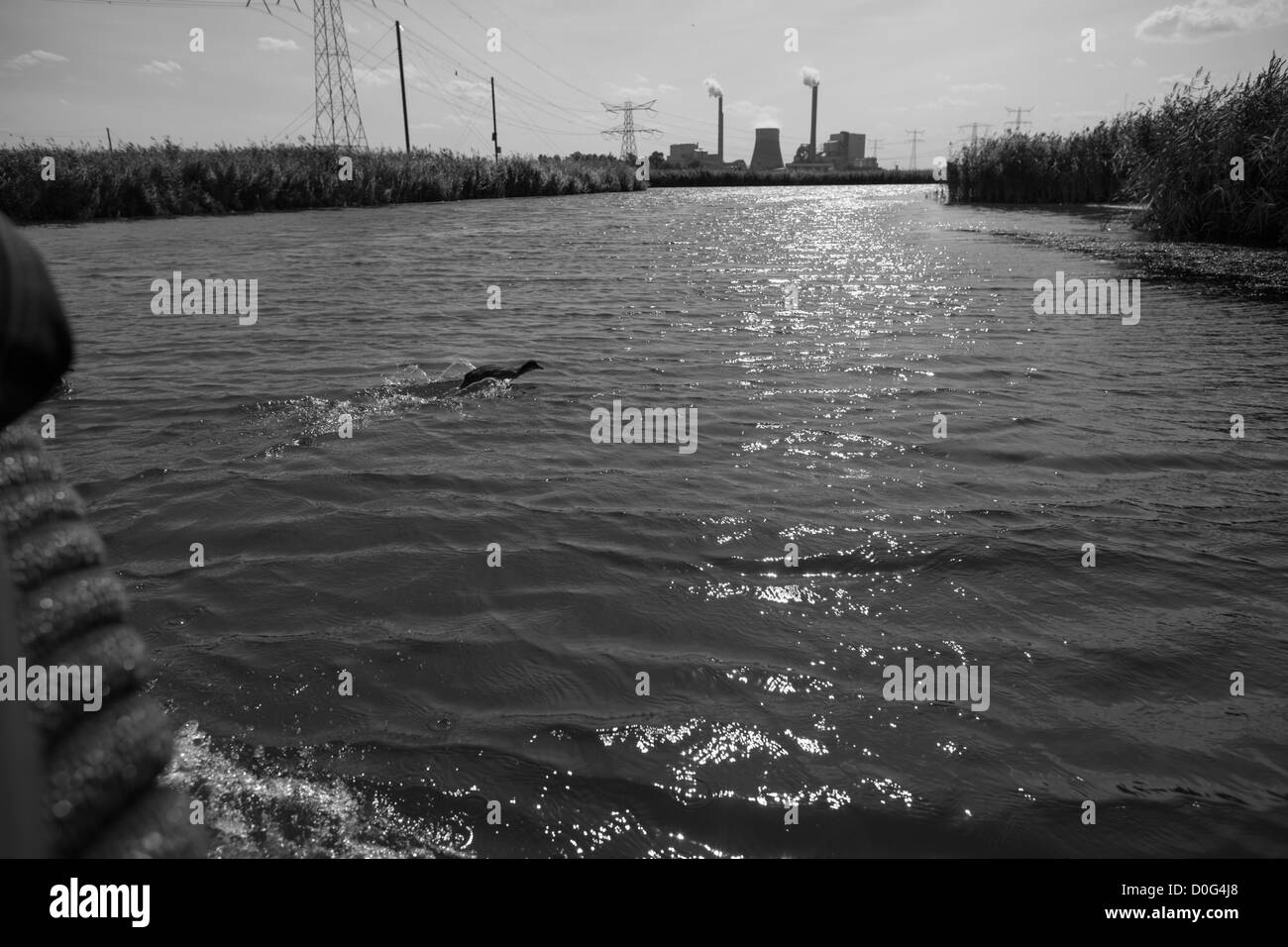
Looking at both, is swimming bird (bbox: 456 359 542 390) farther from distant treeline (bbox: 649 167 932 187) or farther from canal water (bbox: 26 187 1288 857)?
distant treeline (bbox: 649 167 932 187)

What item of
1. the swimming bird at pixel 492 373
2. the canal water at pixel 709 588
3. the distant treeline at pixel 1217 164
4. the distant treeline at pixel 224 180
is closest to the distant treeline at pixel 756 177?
the distant treeline at pixel 224 180

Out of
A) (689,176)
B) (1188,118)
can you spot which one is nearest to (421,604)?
(1188,118)

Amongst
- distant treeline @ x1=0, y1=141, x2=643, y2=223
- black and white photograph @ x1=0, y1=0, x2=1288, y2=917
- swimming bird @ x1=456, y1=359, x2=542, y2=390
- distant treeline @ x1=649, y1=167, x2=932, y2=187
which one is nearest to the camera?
black and white photograph @ x1=0, y1=0, x2=1288, y2=917

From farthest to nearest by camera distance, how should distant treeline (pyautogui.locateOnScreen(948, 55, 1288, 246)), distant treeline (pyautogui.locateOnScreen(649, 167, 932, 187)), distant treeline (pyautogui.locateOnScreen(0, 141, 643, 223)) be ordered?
distant treeline (pyautogui.locateOnScreen(649, 167, 932, 187)), distant treeline (pyautogui.locateOnScreen(0, 141, 643, 223)), distant treeline (pyautogui.locateOnScreen(948, 55, 1288, 246))

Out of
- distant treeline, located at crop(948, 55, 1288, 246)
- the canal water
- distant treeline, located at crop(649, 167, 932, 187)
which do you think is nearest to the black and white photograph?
the canal water

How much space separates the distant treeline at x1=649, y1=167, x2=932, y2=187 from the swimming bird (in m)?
73.5

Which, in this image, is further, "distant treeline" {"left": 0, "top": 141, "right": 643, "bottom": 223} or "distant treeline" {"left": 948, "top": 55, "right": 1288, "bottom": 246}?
"distant treeline" {"left": 0, "top": 141, "right": 643, "bottom": 223}

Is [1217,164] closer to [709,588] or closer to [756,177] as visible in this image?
[709,588]

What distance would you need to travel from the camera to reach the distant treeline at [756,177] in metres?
81.2

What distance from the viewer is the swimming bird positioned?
27.5ft

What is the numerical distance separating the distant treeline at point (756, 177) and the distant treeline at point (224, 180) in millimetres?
33211

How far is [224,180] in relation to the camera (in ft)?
110

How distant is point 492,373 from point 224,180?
3123 cm

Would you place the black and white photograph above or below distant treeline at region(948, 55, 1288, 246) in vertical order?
below
